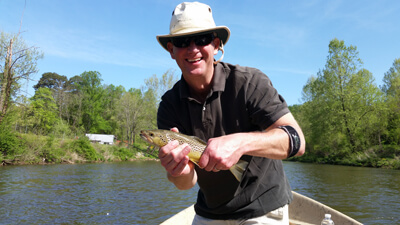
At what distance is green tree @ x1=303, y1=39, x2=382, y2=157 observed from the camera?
40.9 m

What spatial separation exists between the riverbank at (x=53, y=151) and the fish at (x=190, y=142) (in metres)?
25.2

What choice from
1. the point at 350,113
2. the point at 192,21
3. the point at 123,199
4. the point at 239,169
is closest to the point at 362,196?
the point at 123,199

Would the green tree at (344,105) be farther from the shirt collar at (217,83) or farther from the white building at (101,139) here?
the shirt collar at (217,83)

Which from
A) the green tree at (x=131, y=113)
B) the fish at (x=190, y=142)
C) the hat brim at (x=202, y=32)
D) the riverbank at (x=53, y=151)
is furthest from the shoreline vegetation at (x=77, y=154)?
the fish at (x=190, y=142)

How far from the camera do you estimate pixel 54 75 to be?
82.3 meters

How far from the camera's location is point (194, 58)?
2727 millimetres

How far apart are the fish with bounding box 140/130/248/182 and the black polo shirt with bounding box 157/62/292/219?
0.82 ft

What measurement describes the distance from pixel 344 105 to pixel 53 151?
39233 mm

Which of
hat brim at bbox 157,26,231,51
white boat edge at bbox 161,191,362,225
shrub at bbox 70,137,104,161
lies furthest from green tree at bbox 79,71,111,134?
hat brim at bbox 157,26,231,51

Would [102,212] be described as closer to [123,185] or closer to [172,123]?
[123,185]

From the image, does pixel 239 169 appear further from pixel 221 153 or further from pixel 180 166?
pixel 221 153

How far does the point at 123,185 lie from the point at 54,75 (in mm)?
71581

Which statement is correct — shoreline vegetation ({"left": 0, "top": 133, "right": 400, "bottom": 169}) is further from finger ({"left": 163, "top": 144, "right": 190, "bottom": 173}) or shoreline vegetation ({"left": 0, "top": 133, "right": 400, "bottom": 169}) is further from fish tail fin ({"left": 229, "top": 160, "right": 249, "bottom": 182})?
finger ({"left": 163, "top": 144, "right": 190, "bottom": 173})

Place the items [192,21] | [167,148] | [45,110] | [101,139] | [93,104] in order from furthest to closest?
[93,104]
[45,110]
[101,139]
[192,21]
[167,148]
